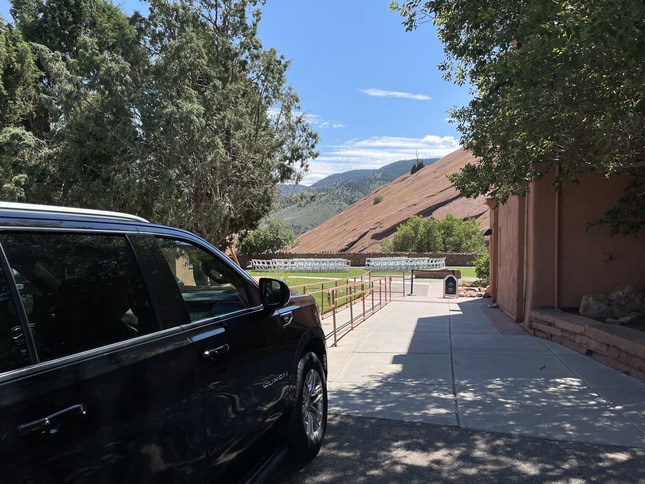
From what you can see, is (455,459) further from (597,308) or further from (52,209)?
(597,308)

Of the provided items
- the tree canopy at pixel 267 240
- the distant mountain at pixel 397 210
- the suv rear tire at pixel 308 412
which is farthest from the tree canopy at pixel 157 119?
the distant mountain at pixel 397 210

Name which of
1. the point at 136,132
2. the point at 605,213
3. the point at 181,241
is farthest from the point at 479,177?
the point at 136,132

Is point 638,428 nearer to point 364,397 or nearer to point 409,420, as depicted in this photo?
point 409,420

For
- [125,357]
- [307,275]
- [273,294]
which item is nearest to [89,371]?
[125,357]

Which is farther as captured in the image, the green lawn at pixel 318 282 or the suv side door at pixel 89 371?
the green lawn at pixel 318 282

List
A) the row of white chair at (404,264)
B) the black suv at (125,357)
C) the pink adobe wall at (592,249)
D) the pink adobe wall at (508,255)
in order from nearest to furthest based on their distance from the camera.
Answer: the black suv at (125,357)
the pink adobe wall at (592,249)
the pink adobe wall at (508,255)
the row of white chair at (404,264)

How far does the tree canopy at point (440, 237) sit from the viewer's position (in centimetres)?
4284

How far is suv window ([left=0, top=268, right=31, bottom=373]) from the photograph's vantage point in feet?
5.26

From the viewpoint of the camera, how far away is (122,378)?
6.36 ft

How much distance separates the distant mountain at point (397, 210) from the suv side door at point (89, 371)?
53185mm

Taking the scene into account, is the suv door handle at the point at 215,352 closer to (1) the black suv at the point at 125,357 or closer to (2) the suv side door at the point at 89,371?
(1) the black suv at the point at 125,357

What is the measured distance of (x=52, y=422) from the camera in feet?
5.29

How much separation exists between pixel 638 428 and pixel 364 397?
2550 millimetres

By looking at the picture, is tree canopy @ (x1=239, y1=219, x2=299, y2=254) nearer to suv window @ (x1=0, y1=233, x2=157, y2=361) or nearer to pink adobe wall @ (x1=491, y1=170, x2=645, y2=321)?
pink adobe wall @ (x1=491, y1=170, x2=645, y2=321)
